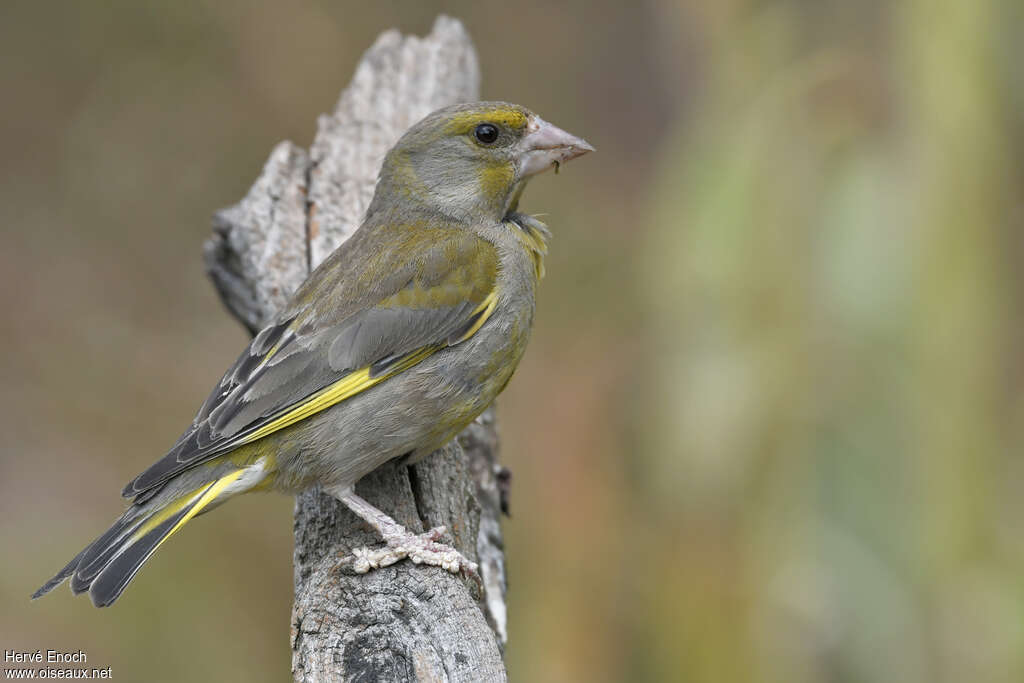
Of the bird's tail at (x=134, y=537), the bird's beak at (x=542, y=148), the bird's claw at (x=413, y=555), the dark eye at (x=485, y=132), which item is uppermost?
the dark eye at (x=485, y=132)

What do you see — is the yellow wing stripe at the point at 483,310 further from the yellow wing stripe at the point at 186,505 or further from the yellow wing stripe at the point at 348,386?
the yellow wing stripe at the point at 186,505

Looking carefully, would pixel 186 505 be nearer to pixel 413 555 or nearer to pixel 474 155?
pixel 413 555

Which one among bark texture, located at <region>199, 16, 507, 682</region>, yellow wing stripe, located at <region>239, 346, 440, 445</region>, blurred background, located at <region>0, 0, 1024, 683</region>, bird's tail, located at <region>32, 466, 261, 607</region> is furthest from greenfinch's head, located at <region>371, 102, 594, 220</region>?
bird's tail, located at <region>32, 466, 261, 607</region>

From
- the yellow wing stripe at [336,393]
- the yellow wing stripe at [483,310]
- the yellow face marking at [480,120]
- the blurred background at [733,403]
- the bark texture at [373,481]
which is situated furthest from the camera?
the blurred background at [733,403]

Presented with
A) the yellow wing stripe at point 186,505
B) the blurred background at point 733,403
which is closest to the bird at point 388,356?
the yellow wing stripe at point 186,505

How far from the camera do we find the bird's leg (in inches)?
119

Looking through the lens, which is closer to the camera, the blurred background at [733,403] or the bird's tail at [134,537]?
the bird's tail at [134,537]

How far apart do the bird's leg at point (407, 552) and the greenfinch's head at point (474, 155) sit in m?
1.11

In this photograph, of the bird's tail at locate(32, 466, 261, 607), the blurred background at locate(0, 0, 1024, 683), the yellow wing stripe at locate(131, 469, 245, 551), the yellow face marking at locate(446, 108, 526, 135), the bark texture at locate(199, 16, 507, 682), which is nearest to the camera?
the bark texture at locate(199, 16, 507, 682)

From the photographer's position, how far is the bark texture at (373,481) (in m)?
2.74

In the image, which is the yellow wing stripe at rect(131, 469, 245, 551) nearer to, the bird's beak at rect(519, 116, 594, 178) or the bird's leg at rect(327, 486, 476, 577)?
the bird's leg at rect(327, 486, 476, 577)

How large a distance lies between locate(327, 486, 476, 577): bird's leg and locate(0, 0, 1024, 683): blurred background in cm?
134

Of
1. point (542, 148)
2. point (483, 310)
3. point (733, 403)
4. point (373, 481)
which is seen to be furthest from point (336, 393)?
point (733, 403)

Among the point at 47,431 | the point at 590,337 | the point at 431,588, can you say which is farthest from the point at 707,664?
the point at 47,431
